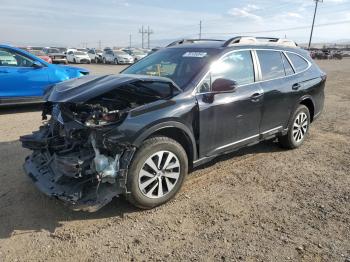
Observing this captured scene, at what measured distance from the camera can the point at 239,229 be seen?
358cm

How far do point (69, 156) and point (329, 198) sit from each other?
121 inches

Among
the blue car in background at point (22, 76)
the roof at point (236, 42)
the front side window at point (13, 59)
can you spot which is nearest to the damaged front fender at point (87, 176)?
the roof at point (236, 42)

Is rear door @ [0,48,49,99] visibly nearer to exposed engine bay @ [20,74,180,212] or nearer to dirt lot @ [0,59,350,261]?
dirt lot @ [0,59,350,261]

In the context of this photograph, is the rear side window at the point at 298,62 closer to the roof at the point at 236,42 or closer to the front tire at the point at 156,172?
the roof at the point at 236,42

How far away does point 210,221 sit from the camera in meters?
3.73

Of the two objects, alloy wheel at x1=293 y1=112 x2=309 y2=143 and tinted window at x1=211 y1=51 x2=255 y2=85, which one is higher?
tinted window at x1=211 y1=51 x2=255 y2=85

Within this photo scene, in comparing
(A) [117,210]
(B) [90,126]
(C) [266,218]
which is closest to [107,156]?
(B) [90,126]

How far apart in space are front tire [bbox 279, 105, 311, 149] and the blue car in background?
541cm

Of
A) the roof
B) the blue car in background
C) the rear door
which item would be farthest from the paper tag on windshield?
the rear door

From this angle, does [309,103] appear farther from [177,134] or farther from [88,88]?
[88,88]

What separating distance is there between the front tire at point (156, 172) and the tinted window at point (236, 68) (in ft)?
3.74

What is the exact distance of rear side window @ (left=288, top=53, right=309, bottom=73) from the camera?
5926 millimetres

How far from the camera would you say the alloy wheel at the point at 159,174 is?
12.5ft

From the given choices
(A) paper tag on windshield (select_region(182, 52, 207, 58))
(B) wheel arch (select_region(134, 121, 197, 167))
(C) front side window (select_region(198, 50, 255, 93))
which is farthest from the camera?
(A) paper tag on windshield (select_region(182, 52, 207, 58))
